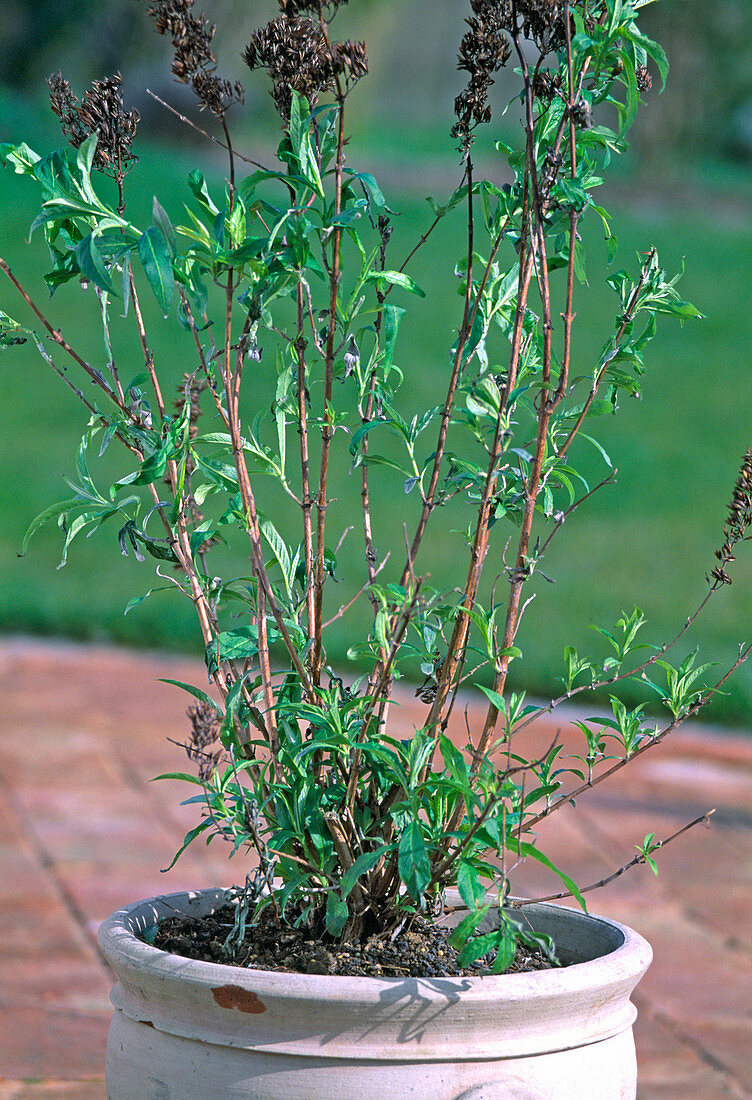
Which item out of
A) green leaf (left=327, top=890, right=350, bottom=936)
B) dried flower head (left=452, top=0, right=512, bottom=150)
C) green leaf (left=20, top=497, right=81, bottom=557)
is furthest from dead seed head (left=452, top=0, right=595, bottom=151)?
green leaf (left=327, top=890, right=350, bottom=936)

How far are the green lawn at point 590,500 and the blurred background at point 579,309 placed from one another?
0.02 m

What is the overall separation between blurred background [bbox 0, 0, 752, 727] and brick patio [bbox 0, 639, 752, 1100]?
1.87 feet

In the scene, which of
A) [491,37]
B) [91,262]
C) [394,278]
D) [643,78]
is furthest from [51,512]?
[643,78]

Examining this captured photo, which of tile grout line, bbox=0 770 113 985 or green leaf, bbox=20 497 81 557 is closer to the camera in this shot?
green leaf, bbox=20 497 81 557

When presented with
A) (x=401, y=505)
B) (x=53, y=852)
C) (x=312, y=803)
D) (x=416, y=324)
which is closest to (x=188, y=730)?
(x=53, y=852)

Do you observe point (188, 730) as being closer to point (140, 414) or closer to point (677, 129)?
point (140, 414)

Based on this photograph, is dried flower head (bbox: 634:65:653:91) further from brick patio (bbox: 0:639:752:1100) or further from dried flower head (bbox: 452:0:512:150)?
brick patio (bbox: 0:639:752:1100)

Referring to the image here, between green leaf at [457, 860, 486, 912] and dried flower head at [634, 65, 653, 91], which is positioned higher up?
dried flower head at [634, 65, 653, 91]

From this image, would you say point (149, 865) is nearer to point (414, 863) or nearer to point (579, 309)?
point (414, 863)

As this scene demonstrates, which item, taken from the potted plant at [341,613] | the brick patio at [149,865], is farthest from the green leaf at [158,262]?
the brick patio at [149,865]

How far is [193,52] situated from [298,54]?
0.32 ft

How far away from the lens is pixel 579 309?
38.8 feet

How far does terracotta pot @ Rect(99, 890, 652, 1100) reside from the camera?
1.12 metres

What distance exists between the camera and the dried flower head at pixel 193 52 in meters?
1.15
